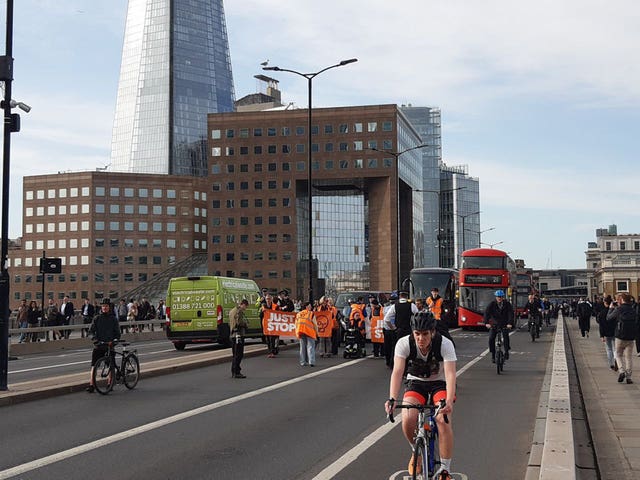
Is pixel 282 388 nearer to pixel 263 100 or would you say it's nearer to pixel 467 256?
pixel 467 256

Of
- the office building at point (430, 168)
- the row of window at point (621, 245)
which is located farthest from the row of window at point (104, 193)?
the row of window at point (621, 245)

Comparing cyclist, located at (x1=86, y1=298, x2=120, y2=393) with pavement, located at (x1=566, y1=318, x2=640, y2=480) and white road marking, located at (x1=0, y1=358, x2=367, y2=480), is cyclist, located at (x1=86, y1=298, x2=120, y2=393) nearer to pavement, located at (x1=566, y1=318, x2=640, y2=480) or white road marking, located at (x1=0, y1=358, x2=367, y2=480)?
white road marking, located at (x1=0, y1=358, x2=367, y2=480)

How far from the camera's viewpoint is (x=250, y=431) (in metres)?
10.2

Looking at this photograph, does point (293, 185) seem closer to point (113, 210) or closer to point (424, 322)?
point (113, 210)

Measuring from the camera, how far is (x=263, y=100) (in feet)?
536

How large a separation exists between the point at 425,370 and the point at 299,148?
121465 millimetres

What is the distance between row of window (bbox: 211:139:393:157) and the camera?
120662mm

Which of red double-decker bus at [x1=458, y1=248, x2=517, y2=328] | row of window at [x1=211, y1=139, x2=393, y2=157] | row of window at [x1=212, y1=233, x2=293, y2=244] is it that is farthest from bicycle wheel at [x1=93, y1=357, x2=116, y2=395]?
row of window at [x1=212, y1=233, x2=293, y2=244]

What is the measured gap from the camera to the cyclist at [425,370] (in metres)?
6.10

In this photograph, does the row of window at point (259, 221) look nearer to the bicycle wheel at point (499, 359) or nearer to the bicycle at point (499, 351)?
the bicycle at point (499, 351)

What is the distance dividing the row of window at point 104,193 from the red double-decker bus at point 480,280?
368 feet

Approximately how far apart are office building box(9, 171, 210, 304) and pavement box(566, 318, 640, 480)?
132 metres

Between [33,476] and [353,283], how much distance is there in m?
131

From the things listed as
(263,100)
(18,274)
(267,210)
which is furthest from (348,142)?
(18,274)
